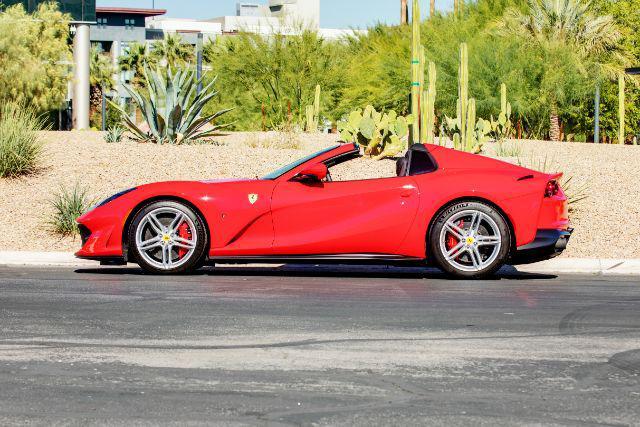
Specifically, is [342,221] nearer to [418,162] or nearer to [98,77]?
[418,162]

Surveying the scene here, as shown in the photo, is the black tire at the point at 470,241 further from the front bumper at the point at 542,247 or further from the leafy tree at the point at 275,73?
the leafy tree at the point at 275,73

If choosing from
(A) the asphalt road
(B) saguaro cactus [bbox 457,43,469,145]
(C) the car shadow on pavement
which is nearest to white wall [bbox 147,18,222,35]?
(B) saguaro cactus [bbox 457,43,469,145]

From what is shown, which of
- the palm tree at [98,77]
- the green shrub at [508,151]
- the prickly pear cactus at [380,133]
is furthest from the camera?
the palm tree at [98,77]

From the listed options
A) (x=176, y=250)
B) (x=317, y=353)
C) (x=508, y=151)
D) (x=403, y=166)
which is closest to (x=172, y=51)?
(x=508, y=151)

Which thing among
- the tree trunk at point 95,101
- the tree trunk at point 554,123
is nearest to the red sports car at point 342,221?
the tree trunk at point 554,123

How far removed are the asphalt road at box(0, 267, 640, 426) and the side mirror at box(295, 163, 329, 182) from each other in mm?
1059

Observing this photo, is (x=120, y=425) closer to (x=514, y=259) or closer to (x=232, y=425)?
(x=232, y=425)

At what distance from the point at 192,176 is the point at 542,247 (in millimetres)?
7327

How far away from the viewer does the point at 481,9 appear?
5191 centimetres

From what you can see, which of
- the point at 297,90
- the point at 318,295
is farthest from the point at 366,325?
the point at 297,90

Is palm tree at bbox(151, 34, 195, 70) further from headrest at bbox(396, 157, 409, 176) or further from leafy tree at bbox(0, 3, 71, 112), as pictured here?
headrest at bbox(396, 157, 409, 176)

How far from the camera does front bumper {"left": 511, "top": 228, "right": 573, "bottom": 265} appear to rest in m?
11.6

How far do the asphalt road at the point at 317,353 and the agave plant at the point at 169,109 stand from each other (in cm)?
903

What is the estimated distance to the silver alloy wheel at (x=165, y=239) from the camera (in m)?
11.6
